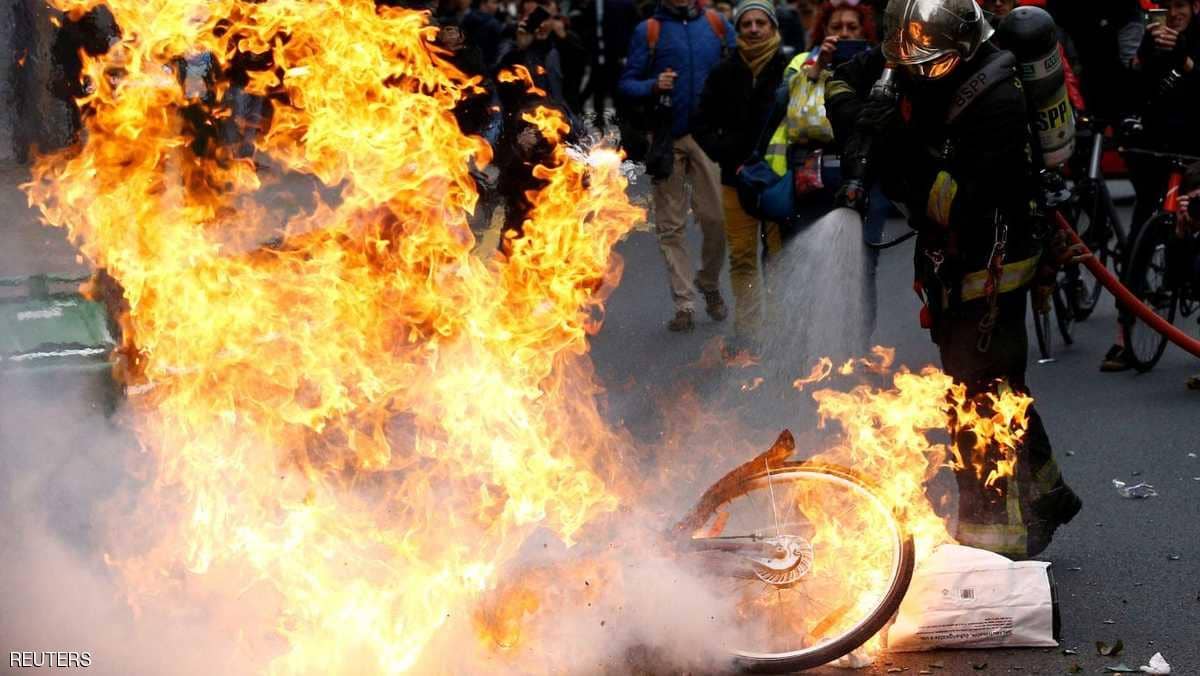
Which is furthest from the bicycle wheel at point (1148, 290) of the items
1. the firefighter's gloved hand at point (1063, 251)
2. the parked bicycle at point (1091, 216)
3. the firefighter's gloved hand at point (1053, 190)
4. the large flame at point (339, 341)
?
the large flame at point (339, 341)

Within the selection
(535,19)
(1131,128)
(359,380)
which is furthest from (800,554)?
(535,19)

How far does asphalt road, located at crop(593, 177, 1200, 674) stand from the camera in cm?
509

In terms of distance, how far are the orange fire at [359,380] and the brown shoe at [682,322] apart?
463 cm

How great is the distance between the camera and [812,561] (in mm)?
4938


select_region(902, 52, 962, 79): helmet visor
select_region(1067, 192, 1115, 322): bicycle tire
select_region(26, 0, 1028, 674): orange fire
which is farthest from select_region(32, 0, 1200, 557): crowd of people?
select_region(26, 0, 1028, 674): orange fire

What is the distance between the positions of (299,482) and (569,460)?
85 cm

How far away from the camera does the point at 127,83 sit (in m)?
5.12

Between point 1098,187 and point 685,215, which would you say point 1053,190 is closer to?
point 1098,187

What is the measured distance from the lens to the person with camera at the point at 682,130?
10.1 meters

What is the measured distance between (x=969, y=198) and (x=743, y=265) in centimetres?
410

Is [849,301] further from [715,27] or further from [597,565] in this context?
[715,27]

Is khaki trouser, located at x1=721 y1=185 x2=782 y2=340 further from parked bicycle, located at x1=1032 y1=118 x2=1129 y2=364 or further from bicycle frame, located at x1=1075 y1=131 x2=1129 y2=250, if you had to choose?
bicycle frame, located at x1=1075 y1=131 x2=1129 y2=250

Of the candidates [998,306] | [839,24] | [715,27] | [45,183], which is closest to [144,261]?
[45,183]

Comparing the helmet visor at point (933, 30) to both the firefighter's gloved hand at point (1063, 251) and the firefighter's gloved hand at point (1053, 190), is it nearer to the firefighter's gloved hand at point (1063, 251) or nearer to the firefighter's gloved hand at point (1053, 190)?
the firefighter's gloved hand at point (1053, 190)
